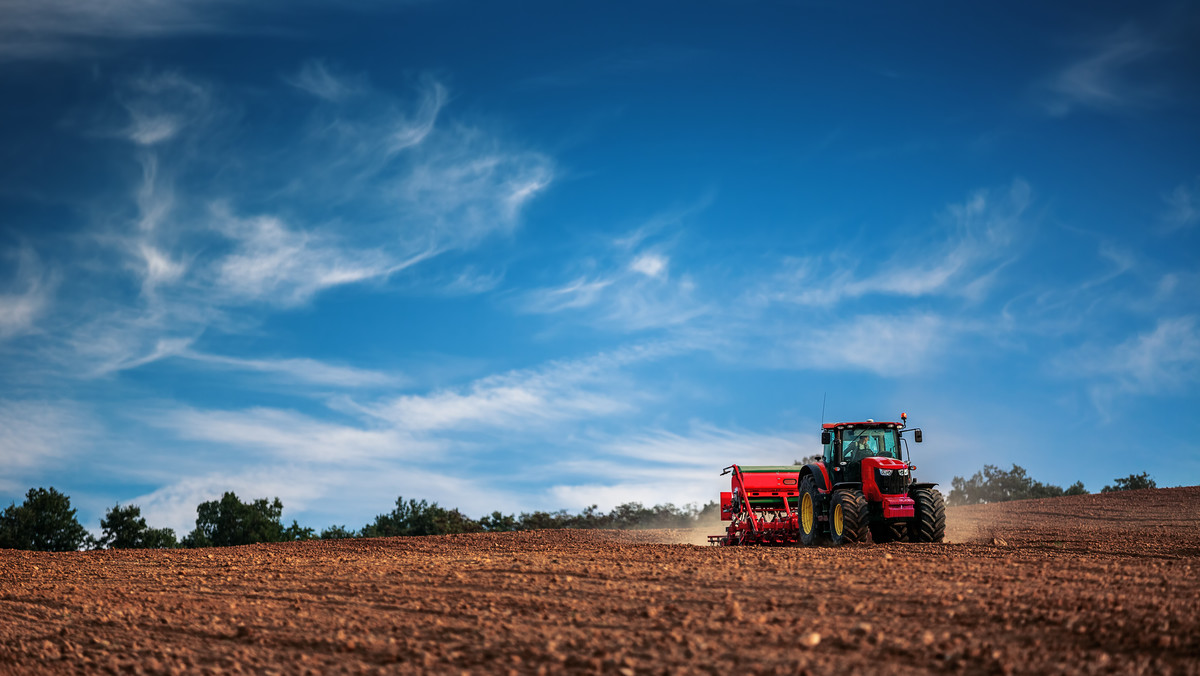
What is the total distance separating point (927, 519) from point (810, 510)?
2533 mm

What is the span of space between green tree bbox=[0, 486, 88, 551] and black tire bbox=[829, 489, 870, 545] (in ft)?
111

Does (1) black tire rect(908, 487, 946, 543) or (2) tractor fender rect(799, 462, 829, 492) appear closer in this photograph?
(1) black tire rect(908, 487, 946, 543)

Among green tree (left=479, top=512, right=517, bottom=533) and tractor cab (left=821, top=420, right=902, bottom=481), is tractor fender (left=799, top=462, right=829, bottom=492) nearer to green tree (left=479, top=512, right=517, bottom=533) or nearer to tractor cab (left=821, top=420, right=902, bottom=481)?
tractor cab (left=821, top=420, right=902, bottom=481)

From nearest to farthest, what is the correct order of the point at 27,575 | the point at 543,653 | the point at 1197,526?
1. the point at 543,653
2. the point at 27,575
3. the point at 1197,526

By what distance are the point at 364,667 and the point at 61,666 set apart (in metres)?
3.55

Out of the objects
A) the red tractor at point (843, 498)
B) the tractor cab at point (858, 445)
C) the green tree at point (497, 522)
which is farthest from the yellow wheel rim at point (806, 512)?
the green tree at point (497, 522)

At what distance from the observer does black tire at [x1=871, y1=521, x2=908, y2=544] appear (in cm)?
1719

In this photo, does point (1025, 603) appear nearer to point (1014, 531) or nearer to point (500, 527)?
point (1014, 531)

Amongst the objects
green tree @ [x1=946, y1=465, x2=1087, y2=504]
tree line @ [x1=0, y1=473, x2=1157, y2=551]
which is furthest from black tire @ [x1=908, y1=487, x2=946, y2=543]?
green tree @ [x1=946, y1=465, x2=1087, y2=504]

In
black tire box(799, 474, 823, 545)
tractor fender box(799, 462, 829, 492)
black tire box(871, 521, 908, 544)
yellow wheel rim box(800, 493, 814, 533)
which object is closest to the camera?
black tire box(871, 521, 908, 544)

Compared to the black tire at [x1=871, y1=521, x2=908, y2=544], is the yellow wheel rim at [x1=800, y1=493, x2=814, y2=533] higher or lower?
higher

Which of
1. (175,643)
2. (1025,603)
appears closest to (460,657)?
(175,643)

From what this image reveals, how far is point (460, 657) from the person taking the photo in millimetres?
6785

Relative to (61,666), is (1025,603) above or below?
above
